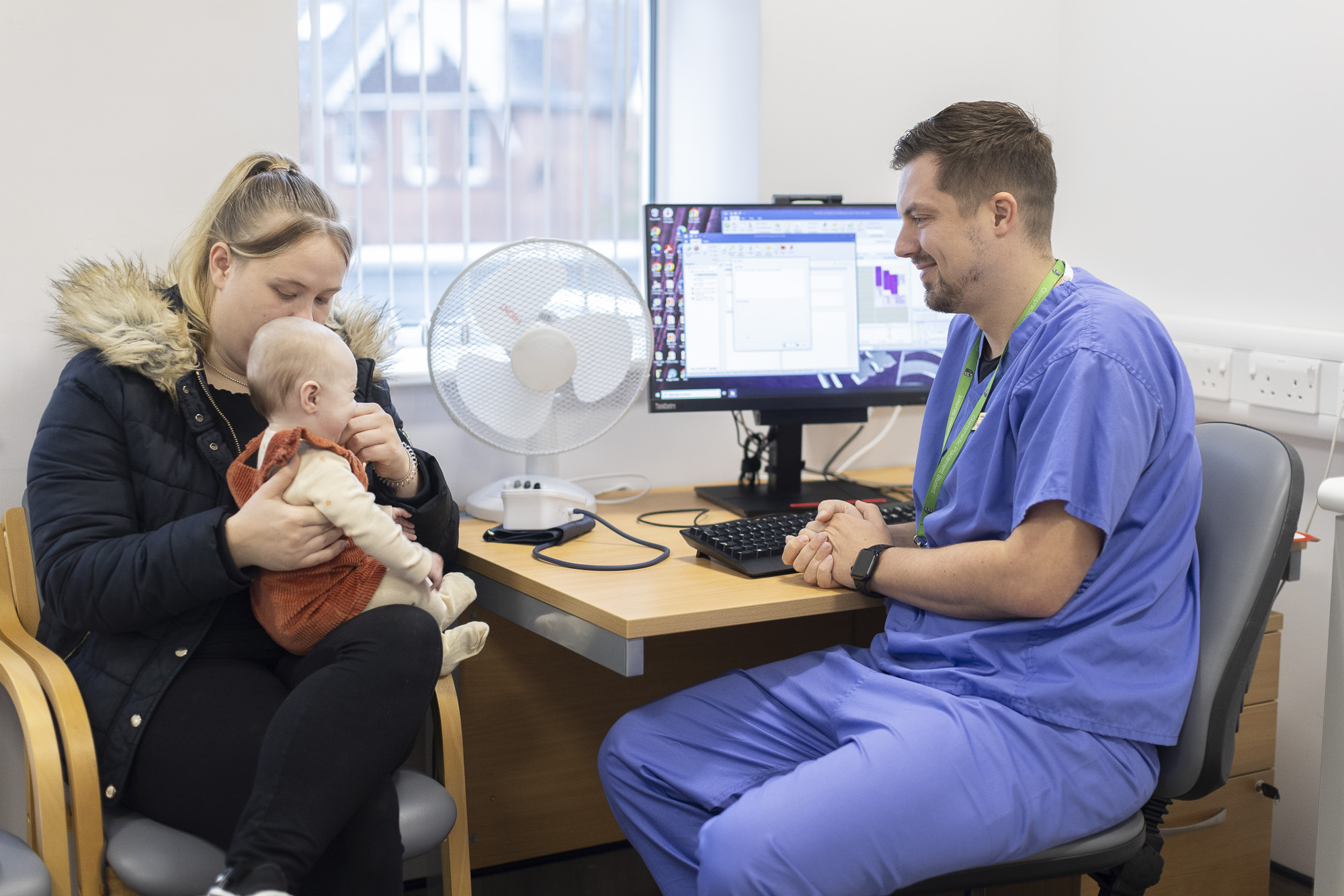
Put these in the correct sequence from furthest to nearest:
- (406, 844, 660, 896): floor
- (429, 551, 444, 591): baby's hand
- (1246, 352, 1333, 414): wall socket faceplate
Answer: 1. (406, 844, 660, 896): floor
2. (1246, 352, 1333, 414): wall socket faceplate
3. (429, 551, 444, 591): baby's hand

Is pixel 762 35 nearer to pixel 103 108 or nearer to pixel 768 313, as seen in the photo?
pixel 768 313

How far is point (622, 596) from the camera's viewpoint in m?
1.63

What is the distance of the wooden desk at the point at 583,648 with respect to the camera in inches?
63.9

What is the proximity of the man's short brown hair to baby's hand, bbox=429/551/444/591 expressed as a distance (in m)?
0.90

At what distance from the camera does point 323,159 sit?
88.8 inches

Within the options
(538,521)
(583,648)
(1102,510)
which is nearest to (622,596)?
(583,648)

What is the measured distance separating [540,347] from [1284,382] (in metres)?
1.39

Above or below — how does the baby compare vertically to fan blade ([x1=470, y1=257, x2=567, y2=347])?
below

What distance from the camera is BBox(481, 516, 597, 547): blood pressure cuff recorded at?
190cm

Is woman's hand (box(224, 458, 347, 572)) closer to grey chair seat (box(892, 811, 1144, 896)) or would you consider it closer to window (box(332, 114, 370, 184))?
grey chair seat (box(892, 811, 1144, 896))

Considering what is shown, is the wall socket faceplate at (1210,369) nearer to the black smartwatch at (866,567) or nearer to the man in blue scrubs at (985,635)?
the man in blue scrubs at (985,635)

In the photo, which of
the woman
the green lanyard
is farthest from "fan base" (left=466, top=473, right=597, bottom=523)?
the green lanyard

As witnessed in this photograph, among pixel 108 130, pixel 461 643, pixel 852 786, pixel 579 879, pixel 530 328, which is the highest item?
pixel 108 130

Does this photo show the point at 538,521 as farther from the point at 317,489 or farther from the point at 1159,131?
the point at 1159,131
